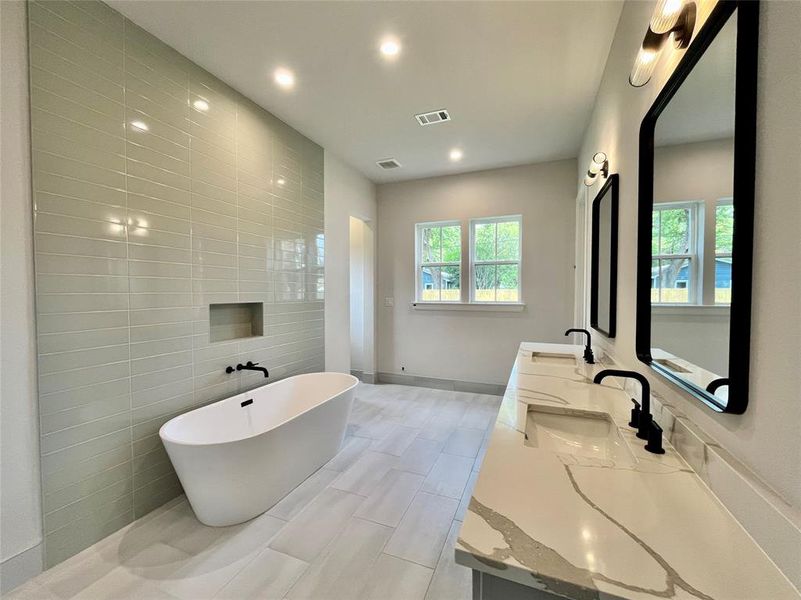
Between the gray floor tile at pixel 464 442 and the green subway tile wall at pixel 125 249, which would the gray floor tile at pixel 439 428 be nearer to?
the gray floor tile at pixel 464 442

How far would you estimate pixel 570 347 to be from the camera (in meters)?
2.74

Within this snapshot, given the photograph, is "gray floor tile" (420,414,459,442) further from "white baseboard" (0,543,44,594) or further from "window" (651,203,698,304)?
"white baseboard" (0,543,44,594)

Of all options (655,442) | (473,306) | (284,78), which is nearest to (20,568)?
(655,442)

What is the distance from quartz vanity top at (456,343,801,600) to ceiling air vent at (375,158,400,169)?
137 inches

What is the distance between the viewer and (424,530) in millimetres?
1777

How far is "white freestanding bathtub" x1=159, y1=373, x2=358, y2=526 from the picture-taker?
5.55 feet

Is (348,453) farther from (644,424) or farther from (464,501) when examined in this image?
(644,424)

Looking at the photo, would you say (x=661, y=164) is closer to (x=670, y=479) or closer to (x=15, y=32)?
(x=670, y=479)

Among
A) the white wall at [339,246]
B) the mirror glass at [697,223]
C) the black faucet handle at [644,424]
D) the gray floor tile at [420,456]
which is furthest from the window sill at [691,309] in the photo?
the white wall at [339,246]

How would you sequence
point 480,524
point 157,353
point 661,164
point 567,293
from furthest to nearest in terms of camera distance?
point 567,293
point 157,353
point 661,164
point 480,524

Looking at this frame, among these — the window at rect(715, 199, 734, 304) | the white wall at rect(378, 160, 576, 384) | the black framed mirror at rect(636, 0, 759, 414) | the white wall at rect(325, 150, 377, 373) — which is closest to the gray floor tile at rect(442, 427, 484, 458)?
the white wall at rect(378, 160, 576, 384)

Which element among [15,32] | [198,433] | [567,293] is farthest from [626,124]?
[198,433]

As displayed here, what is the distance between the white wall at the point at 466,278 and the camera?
148 inches

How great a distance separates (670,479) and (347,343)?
3.43m
